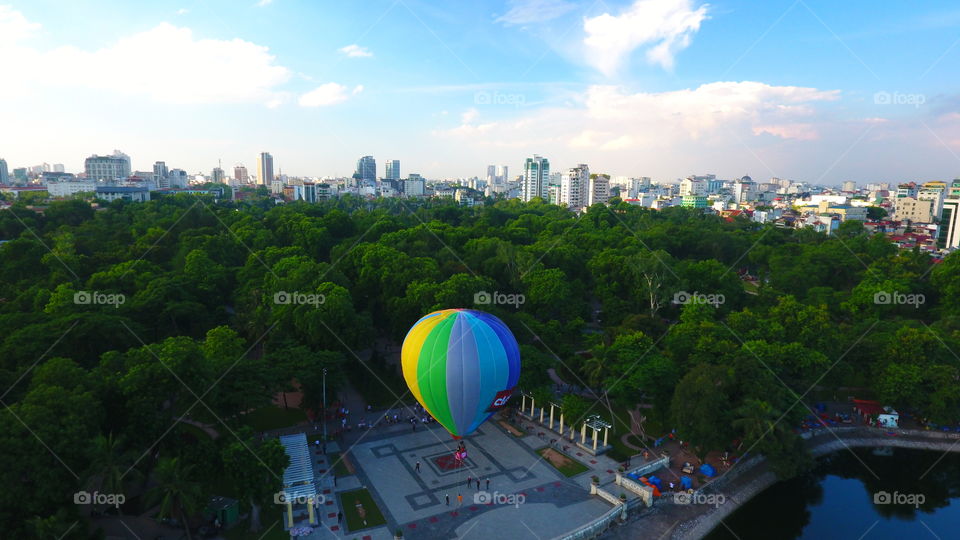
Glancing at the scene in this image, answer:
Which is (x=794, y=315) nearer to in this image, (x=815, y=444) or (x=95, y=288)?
(x=815, y=444)

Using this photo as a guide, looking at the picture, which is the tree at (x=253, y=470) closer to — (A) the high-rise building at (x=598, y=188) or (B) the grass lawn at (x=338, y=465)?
(B) the grass lawn at (x=338, y=465)

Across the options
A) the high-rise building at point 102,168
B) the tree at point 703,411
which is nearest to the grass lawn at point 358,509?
the tree at point 703,411

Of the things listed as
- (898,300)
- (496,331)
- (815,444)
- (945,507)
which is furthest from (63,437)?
(898,300)

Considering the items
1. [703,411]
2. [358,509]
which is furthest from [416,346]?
[703,411]

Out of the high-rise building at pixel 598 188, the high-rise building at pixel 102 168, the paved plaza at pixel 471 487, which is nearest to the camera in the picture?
the paved plaza at pixel 471 487

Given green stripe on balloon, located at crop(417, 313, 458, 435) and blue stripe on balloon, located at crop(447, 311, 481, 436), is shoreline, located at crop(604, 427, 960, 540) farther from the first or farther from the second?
green stripe on balloon, located at crop(417, 313, 458, 435)

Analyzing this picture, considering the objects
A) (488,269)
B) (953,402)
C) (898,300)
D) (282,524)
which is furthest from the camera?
(488,269)
